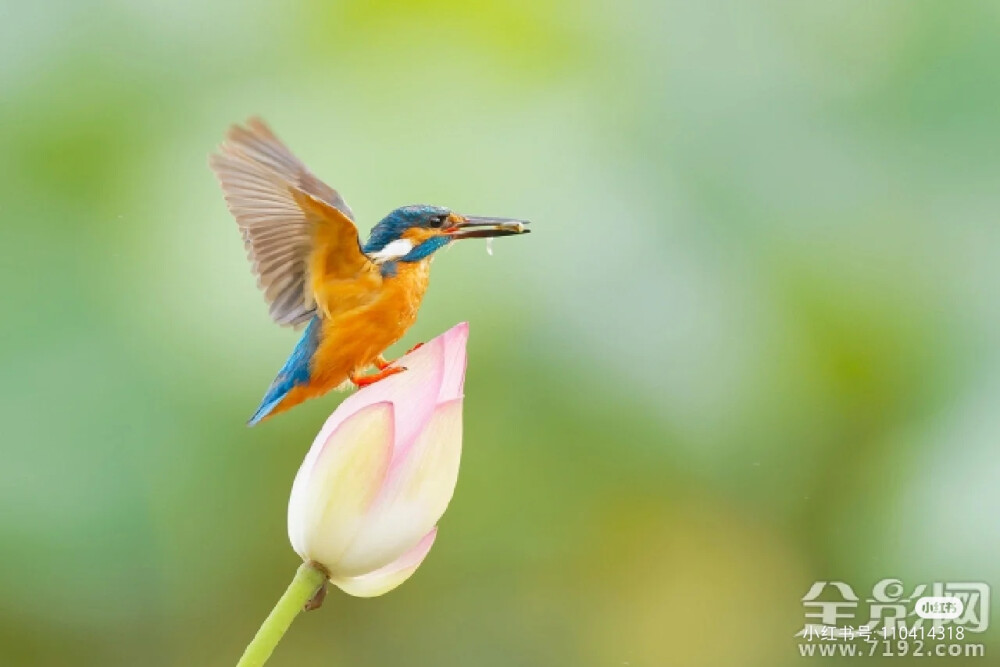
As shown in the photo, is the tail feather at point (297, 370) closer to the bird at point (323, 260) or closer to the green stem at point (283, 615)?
the bird at point (323, 260)

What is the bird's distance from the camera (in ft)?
1.33

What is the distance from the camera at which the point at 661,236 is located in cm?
138

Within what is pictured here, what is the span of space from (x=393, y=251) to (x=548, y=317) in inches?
34.2

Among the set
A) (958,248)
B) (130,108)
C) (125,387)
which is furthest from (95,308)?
(958,248)

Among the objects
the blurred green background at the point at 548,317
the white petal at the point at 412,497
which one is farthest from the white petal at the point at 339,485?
the blurred green background at the point at 548,317

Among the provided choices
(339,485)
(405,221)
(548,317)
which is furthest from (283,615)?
(548,317)

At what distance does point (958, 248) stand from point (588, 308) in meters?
0.47

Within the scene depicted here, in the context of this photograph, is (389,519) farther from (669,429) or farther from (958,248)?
(958,248)

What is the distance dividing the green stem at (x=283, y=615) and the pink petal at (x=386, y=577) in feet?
0.05

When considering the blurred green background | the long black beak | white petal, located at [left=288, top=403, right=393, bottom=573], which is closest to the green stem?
white petal, located at [left=288, top=403, right=393, bottom=573]

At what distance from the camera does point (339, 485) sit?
0.36 m
